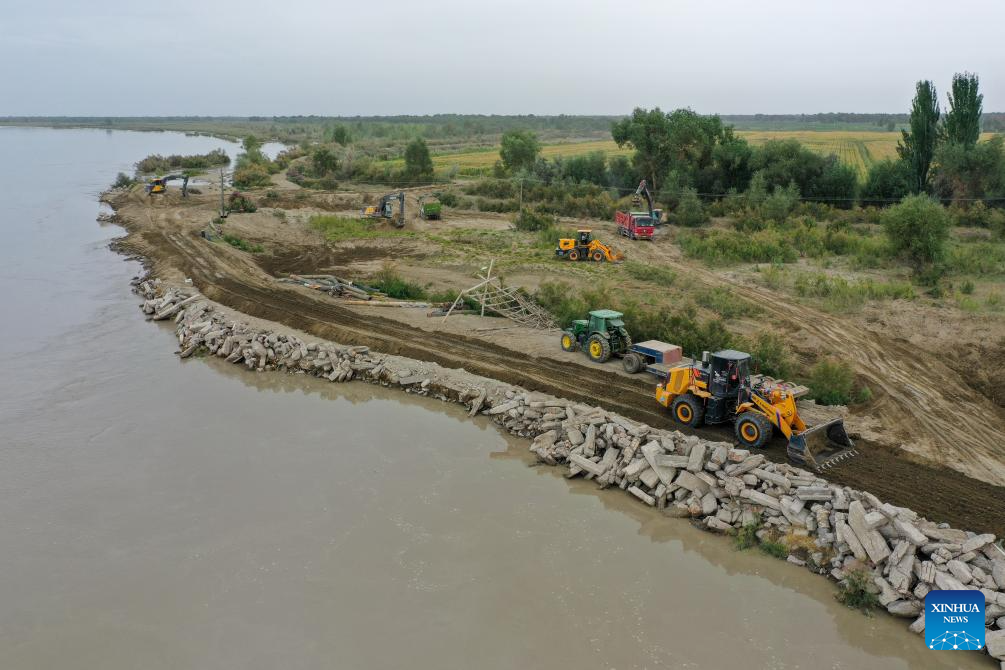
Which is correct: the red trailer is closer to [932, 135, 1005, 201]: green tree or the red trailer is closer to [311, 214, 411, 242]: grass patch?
[311, 214, 411, 242]: grass patch

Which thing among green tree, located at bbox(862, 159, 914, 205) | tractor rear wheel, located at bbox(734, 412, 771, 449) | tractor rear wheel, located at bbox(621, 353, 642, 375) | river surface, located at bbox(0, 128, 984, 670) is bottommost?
river surface, located at bbox(0, 128, 984, 670)

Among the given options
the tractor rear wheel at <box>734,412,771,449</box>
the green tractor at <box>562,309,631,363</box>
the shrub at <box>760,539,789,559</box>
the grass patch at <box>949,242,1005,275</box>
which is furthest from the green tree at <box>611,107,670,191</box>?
the shrub at <box>760,539,789,559</box>

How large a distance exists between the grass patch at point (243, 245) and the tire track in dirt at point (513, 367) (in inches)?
43.9

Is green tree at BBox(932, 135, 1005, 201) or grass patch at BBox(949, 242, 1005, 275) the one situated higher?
green tree at BBox(932, 135, 1005, 201)

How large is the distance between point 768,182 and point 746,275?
18792mm

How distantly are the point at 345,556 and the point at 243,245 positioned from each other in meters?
27.3

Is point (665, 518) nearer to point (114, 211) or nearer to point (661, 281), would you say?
point (661, 281)

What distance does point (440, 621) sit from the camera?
10.9 m

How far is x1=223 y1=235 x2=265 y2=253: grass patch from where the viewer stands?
35719 mm

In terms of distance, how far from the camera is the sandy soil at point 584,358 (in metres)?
13.9

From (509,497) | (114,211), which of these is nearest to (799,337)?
(509,497)

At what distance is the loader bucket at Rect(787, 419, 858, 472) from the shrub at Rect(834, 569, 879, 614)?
2.71 metres

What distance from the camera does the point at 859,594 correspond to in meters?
11.0

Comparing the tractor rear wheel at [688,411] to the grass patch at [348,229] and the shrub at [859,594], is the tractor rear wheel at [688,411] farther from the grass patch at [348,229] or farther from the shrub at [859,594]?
the grass patch at [348,229]
